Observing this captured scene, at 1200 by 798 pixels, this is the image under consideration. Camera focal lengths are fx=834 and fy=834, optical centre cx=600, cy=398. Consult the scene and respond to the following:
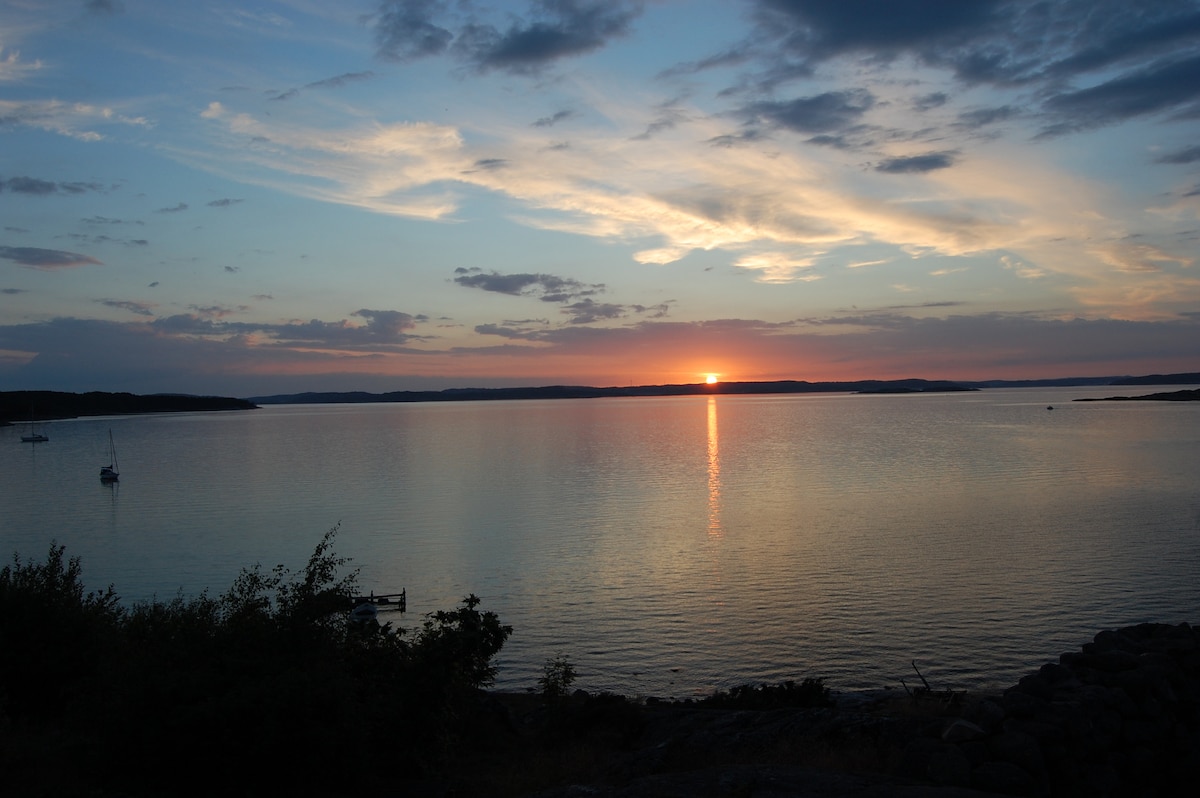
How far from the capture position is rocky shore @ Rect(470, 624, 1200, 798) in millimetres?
11258

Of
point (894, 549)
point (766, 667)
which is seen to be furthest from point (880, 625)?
point (894, 549)

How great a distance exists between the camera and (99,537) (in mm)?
53156

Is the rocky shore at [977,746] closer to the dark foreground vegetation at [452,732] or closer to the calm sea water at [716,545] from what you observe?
the dark foreground vegetation at [452,732]

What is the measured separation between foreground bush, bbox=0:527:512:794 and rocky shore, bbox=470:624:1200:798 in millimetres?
2017

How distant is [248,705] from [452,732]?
17.8 ft

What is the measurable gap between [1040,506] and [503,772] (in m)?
49.3

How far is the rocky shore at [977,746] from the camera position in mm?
11258

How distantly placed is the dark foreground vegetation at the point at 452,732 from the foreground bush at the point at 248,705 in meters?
0.04

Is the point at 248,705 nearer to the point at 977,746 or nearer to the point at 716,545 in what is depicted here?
the point at 977,746

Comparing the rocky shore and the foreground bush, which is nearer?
the rocky shore

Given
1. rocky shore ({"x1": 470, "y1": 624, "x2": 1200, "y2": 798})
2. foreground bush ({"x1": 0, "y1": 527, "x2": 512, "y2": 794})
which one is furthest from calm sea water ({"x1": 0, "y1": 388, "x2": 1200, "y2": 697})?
foreground bush ({"x1": 0, "y1": 527, "x2": 512, "y2": 794})

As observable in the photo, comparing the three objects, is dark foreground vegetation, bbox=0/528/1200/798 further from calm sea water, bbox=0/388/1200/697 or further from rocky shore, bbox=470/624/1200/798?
calm sea water, bbox=0/388/1200/697

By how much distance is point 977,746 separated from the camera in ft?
37.8

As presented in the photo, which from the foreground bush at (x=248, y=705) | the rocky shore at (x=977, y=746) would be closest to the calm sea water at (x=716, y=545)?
the rocky shore at (x=977, y=746)
